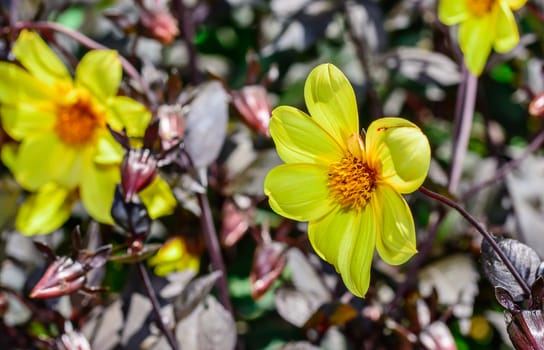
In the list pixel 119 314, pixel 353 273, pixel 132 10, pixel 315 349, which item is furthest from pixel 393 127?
pixel 132 10

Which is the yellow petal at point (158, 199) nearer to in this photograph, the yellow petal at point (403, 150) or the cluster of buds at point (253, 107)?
the cluster of buds at point (253, 107)

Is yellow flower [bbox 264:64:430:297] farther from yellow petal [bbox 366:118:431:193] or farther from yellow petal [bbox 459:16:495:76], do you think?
yellow petal [bbox 459:16:495:76]

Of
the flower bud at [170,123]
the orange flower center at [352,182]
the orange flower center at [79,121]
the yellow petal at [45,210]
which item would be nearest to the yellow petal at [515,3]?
the orange flower center at [352,182]

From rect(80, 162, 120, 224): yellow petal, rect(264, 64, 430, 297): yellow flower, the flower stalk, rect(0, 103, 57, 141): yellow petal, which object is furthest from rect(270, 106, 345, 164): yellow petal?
rect(0, 103, 57, 141): yellow petal

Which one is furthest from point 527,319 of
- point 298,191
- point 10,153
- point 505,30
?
point 10,153

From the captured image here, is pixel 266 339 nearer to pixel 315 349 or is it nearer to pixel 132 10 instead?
pixel 315 349

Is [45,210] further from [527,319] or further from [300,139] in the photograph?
[527,319]
